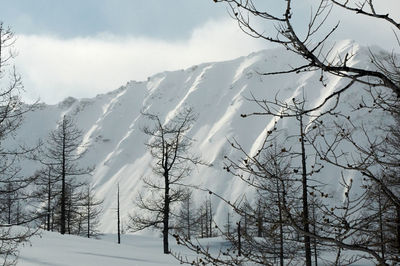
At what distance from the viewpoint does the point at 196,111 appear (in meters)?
131

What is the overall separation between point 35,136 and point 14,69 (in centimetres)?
15251

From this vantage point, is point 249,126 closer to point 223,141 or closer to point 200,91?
point 223,141

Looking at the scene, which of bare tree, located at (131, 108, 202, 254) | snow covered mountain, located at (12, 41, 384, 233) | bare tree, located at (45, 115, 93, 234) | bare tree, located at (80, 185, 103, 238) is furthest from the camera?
snow covered mountain, located at (12, 41, 384, 233)

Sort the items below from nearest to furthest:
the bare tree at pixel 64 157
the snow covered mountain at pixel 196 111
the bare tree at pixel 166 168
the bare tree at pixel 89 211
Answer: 1. the bare tree at pixel 166 168
2. the bare tree at pixel 64 157
3. the bare tree at pixel 89 211
4. the snow covered mountain at pixel 196 111

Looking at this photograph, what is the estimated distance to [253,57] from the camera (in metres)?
162

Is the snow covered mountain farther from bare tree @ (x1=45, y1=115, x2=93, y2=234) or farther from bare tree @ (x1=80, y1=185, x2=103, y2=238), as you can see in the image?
bare tree @ (x1=45, y1=115, x2=93, y2=234)

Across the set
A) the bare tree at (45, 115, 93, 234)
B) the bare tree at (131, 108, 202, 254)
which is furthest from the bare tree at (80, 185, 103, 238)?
the bare tree at (131, 108, 202, 254)

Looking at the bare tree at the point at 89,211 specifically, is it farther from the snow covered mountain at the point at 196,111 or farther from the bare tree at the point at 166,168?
the snow covered mountain at the point at 196,111

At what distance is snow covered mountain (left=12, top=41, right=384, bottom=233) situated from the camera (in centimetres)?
9662

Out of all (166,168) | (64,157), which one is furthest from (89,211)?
(166,168)

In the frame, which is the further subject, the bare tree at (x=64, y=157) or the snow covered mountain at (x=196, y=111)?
the snow covered mountain at (x=196, y=111)

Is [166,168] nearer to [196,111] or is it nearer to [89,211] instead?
[89,211]

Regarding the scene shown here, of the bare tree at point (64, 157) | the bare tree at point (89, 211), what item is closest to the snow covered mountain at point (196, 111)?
the bare tree at point (89, 211)

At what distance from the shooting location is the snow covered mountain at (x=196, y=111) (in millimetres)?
96625
